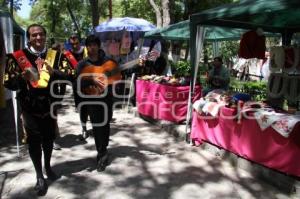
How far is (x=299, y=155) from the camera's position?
183 inches

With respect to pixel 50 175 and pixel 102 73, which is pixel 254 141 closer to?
pixel 102 73

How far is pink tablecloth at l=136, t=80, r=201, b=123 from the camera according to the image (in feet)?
26.4

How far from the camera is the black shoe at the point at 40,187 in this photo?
4.64 meters

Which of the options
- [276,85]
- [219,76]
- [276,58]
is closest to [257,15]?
[276,58]

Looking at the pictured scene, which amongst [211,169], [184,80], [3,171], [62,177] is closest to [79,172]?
[62,177]

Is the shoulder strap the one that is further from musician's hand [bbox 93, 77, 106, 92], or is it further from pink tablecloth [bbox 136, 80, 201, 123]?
pink tablecloth [bbox 136, 80, 201, 123]

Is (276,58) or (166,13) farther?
(166,13)

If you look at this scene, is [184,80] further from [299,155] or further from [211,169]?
[299,155]

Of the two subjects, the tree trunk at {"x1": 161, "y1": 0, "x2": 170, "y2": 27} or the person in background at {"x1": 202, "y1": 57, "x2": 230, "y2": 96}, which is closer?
the person in background at {"x1": 202, "y1": 57, "x2": 230, "y2": 96}

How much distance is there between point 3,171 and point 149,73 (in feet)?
20.3

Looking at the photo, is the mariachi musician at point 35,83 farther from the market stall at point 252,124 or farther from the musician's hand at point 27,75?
the market stall at point 252,124

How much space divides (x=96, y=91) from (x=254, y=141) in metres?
2.27

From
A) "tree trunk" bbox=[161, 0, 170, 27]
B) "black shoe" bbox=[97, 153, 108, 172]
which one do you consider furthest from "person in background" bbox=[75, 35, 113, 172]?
"tree trunk" bbox=[161, 0, 170, 27]

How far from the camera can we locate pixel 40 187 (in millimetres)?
4645
